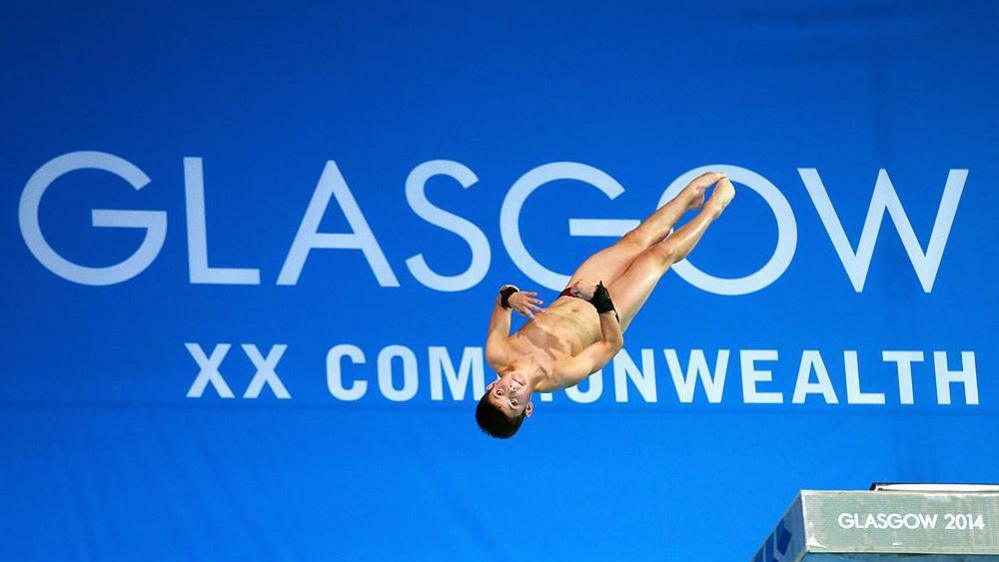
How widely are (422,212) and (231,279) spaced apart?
41.4 inches

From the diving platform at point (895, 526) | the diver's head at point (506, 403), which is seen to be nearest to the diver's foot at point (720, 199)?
the diver's head at point (506, 403)

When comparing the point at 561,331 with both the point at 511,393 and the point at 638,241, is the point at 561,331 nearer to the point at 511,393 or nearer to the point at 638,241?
the point at 511,393

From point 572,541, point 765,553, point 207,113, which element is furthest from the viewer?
point 207,113

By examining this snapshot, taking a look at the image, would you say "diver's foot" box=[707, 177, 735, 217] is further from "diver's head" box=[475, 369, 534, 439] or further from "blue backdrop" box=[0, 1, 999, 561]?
"diver's head" box=[475, 369, 534, 439]

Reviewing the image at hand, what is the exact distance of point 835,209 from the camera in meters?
9.42

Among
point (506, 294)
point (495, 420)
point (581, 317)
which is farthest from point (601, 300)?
point (495, 420)

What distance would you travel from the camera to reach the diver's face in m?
7.19

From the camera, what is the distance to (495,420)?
723 cm

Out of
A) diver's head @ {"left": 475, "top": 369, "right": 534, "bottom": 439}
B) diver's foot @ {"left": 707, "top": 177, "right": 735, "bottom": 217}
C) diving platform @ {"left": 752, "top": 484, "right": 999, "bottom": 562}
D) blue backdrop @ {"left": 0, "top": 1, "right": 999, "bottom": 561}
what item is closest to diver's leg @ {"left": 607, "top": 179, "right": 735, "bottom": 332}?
diver's foot @ {"left": 707, "top": 177, "right": 735, "bottom": 217}

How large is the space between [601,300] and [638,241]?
40.8 inches

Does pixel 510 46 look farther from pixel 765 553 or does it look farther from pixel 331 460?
pixel 765 553

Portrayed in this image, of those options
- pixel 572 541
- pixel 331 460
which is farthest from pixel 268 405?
pixel 572 541

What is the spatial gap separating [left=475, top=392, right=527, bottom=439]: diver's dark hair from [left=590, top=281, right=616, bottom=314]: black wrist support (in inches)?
22.4

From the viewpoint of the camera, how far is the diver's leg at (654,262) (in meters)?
7.73
